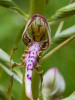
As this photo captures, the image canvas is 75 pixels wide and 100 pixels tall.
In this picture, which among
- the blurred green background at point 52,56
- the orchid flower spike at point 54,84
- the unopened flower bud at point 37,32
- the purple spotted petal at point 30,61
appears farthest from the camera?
the blurred green background at point 52,56

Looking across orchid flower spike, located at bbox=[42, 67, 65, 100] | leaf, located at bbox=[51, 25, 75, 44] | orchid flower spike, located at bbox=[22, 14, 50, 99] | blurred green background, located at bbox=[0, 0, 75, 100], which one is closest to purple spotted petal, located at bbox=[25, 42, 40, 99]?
orchid flower spike, located at bbox=[22, 14, 50, 99]

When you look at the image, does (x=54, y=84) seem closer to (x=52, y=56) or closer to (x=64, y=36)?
(x=64, y=36)

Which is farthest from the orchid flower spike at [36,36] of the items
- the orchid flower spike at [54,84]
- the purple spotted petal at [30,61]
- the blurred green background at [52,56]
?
the blurred green background at [52,56]

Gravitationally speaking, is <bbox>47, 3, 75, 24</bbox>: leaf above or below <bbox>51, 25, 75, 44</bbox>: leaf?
above

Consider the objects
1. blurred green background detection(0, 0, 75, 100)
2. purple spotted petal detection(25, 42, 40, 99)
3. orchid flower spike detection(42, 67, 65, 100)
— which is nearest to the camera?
purple spotted petal detection(25, 42, 40, 99)

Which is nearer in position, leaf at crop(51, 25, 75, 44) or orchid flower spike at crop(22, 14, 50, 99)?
orchid flower spike at crop(22, 14, 50, 99)

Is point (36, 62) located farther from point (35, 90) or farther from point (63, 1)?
point (63, 1)

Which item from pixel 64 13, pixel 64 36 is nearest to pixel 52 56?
pixel 64 36

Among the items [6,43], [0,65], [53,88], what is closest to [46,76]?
[53,88]

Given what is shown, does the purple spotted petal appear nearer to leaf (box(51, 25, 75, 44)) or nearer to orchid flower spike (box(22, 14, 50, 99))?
orchid flower spike (box(22, 14, 50, 99))

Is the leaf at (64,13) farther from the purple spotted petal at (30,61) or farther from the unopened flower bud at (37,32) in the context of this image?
the purple spotted petal at (30,61)
